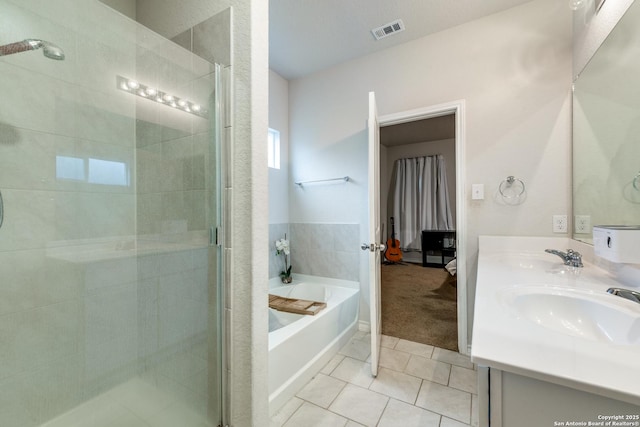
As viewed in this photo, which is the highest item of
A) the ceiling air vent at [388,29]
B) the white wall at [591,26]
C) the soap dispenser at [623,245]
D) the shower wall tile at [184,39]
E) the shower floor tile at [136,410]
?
the ceiling air vent at [388,29]

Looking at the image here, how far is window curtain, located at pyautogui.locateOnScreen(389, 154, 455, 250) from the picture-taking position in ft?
16.9

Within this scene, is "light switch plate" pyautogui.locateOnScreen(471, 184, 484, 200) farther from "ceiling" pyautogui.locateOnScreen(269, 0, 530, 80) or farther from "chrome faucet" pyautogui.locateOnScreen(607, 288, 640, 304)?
"ceiling" pyautogui.locateOnScreen(269, 0, 530, 80)

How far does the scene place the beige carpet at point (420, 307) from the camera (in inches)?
91.7

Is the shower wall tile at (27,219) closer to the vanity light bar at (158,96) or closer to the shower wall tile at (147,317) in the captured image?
the shower wall tile at (147,317)

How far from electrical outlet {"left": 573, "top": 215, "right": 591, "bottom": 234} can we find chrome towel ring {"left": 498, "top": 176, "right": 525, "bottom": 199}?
33 cm

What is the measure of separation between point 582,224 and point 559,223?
5.8 inches

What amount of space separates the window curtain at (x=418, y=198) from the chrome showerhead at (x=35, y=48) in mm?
5239

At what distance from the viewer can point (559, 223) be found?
174 centimetres

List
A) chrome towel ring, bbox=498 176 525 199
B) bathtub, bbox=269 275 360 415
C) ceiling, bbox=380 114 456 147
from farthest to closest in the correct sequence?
1. ceiling, bbox=380 114 456 147
2. chrome towel ring, bbox=498 176 525 199
3. bathtub, bbox=269 275 360 415

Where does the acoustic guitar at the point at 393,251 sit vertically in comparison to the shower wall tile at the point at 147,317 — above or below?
below

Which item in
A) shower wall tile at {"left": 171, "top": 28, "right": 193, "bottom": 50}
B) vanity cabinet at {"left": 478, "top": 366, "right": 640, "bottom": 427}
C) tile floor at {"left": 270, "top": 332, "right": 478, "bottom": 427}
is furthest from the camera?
tile floor at {"left": 270, "top": 332, "right": 478, "bottom": 427}

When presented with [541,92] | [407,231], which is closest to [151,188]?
[541,92]

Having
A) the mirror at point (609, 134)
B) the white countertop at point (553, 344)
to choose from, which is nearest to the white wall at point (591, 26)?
the mirror at point (609, 134)

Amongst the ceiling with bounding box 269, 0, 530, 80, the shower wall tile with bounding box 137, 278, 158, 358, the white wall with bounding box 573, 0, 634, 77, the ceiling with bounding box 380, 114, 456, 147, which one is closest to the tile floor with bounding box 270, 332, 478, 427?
the shower wall tile with bounding box 137, 278, 158, 358
